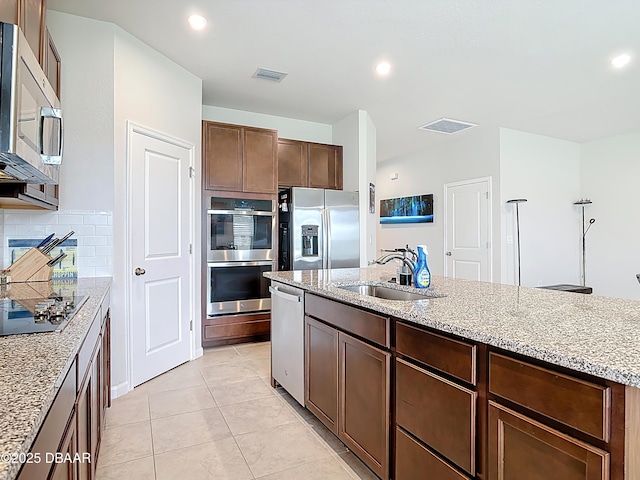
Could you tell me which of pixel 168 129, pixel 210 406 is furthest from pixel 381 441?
pixel 168 129

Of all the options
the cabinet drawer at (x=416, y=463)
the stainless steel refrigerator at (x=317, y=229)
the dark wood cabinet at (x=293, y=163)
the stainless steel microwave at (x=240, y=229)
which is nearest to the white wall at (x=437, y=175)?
the stainless steel refrigerator at (x=317, y=229)

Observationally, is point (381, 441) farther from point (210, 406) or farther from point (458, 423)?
point (210, 406)

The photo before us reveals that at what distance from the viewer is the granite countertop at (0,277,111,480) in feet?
2.02

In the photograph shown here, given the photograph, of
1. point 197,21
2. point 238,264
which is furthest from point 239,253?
point 197,21

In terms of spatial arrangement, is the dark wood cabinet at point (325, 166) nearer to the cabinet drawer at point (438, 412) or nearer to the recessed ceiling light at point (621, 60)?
the recessed ceiling light at point (621, 60)

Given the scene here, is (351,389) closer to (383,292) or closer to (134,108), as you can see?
(383,292)

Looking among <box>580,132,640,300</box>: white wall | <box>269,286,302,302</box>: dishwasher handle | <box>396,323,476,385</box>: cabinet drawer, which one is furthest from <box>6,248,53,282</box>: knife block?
<box>580,132,640,300</box>: white wall

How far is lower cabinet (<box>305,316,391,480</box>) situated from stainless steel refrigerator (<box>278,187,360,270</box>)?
2016 millimetres

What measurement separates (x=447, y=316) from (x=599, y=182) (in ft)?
20.0

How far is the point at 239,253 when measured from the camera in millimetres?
4145

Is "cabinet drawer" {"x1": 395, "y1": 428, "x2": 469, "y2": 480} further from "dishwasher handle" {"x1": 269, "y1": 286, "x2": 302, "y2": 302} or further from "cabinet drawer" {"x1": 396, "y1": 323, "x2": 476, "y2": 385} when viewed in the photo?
"dishwasher handle" {"x1": 269, "y1": 286, "x2": 302, "y2": 302}

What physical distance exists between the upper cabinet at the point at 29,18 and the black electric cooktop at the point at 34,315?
1.11 metres

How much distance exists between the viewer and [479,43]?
319 cm

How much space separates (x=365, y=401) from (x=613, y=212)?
589cm
